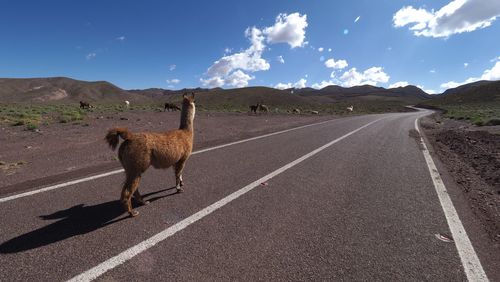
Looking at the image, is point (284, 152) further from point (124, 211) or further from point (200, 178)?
point (124, 211)

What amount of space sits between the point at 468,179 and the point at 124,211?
295 inches

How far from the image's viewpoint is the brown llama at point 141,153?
434 cm

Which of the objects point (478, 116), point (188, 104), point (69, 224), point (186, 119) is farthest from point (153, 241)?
point (478, 116)

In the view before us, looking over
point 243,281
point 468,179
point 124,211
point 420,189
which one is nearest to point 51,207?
point 124,211

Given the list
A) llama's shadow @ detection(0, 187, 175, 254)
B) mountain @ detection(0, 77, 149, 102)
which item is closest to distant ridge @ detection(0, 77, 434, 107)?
mountain @ detection(0, 77, 149, 102)

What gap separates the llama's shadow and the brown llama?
0.33 metres

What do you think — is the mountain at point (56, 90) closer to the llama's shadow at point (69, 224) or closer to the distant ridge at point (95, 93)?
the distant ridge at point (95, 93)

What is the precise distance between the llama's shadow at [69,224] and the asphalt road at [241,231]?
0.01 m

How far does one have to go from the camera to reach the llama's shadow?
3.53 metres

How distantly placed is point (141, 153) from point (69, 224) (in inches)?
51.0

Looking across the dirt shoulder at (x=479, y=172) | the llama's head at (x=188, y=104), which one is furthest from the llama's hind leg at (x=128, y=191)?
the dirt shoulder at (x=479, y=172)

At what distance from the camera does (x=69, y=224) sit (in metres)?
4.06

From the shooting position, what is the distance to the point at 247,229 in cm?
406

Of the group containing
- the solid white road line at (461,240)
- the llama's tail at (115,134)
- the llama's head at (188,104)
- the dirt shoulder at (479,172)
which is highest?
the llama's head at (188,104)
